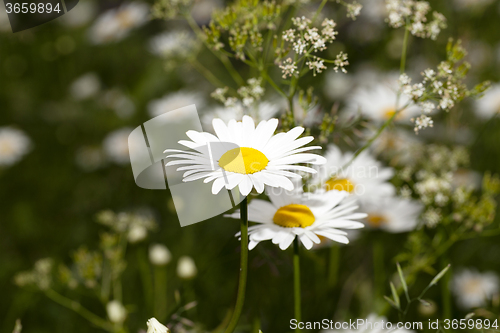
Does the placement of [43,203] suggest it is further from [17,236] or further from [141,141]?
[141,141]

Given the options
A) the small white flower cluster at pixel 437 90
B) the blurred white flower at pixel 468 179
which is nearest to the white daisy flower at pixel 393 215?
the small white flower cluster at pixel 437 90

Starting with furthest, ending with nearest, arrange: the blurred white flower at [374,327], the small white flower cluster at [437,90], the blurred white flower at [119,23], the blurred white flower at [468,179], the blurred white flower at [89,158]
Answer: the blurred white flower at [119,23] → the blurred white flower at [89,158] → the blurred white flower at [468,179] → the blurred white flower at [374,327] → the small white flower cluster at [437,90]

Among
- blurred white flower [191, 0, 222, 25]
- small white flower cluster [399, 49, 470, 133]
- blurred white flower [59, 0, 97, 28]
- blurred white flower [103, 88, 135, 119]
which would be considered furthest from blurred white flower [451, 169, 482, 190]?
blurred white flower [59, 0, 97, 28]

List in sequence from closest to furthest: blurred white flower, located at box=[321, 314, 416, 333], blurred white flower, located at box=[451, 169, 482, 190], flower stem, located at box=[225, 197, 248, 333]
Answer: flower stem, located at box=[225, 197, 248, 333], blurred white flower, located at box=[321, 314, 416, 333], blurred white flower, located at box=[451, 169, 482, 190]

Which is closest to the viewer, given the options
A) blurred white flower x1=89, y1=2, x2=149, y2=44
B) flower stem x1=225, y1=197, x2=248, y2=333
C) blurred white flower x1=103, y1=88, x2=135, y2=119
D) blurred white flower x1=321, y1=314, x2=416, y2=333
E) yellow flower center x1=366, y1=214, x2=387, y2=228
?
flower stem x1=225, y1=197, x2=248, y2=333

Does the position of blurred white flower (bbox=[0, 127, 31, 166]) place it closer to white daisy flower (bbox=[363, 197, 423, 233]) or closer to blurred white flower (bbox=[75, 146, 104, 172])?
blurred white flower (bbox=[75, 146, 104, 172])

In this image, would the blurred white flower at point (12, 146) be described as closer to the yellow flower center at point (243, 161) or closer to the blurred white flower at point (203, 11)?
the blurred white flower at point (203, 11)

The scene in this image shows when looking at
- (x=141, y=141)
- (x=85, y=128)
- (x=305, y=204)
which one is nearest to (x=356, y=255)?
(x=305, y=204)
